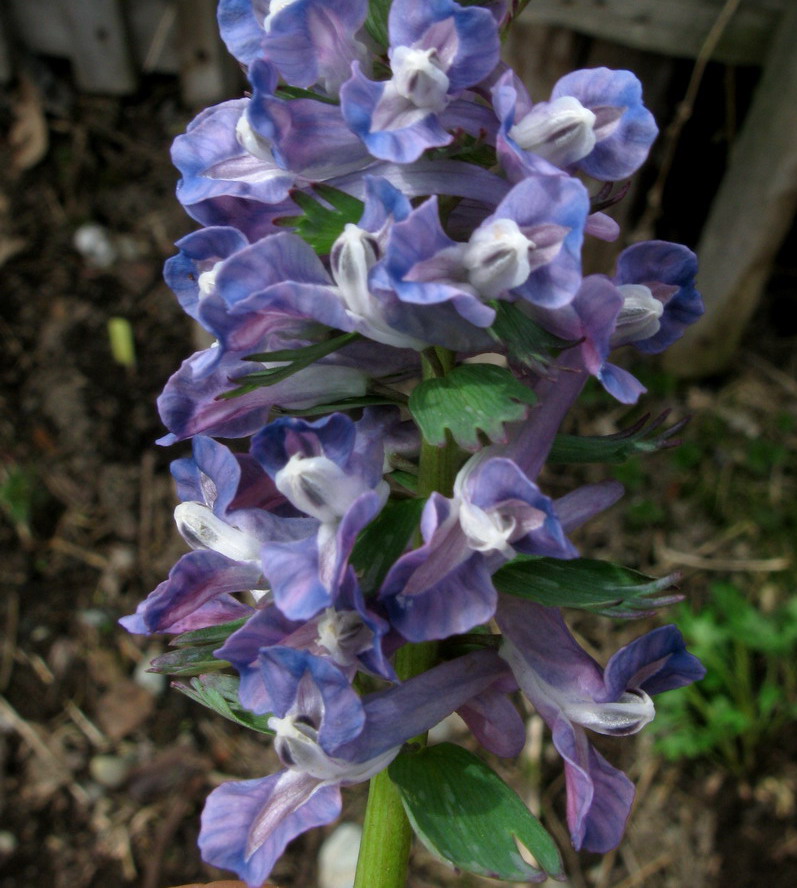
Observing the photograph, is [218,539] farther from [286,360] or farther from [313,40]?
[313,40]

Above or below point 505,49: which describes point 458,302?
above

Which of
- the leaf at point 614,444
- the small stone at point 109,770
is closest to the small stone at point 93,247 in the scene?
the small stone at point 109,770

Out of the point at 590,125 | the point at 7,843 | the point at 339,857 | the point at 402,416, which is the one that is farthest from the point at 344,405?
the point at 7,843

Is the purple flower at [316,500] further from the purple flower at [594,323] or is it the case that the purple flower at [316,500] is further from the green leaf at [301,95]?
the green leaf at [301,95]

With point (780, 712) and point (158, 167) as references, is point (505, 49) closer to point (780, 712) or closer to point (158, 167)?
point (158, 167)

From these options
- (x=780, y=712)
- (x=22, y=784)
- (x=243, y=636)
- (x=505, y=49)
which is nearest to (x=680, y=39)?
(x=505, y=49)
